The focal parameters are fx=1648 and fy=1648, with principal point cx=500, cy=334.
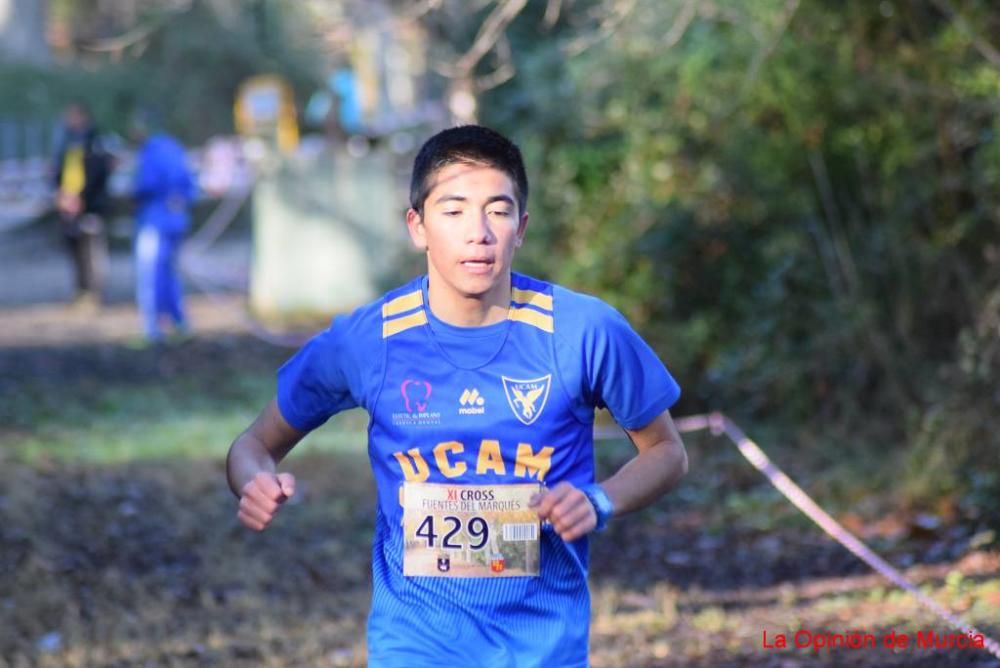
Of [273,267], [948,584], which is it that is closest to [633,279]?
[948,584]

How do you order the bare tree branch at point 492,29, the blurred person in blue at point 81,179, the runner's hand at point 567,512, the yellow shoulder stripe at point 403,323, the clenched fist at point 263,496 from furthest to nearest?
the blurred person in blue at point 81,179, the bare tree branch at point 492,29, the yellow shoulder stripe at point 403,323, the clenched fist at point 263,496, the runner's hand at point 567,512

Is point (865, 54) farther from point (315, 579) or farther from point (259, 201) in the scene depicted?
point (259, 201)

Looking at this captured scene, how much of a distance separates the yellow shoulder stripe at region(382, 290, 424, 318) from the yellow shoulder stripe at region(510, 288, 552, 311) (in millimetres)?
217

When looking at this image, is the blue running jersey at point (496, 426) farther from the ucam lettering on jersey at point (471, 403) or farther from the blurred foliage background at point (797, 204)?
the blurred foliage background at point (797, 204)

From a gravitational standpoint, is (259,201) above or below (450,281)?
above

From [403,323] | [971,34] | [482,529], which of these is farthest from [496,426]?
[971,34]

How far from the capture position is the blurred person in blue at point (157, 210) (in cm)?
1566

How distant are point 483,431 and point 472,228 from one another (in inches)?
17.1

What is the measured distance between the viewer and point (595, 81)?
11812 mm

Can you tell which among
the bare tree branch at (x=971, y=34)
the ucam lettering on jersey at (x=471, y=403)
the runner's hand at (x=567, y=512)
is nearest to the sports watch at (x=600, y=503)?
the runner's hand at (x=567, y=512)

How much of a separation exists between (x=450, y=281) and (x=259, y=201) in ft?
47.1

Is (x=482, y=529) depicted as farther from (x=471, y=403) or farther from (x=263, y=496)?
(x=263, y=496)

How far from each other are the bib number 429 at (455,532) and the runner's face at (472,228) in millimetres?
485

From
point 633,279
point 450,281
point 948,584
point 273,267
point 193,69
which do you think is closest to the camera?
point 450,281
